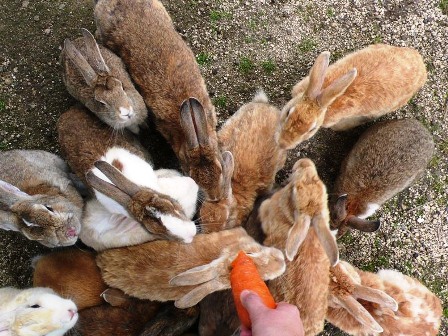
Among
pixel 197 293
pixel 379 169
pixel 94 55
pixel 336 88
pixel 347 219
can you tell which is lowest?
pixel 347 219

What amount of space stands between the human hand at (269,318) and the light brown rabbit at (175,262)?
2.50 ft

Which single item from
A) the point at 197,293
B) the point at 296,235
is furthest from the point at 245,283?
the point at 296,235

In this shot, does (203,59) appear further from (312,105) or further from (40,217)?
(40,217)

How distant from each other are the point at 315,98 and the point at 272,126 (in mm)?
525

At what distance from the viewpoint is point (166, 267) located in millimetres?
4461

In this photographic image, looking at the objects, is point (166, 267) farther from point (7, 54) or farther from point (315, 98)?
point (7, 54)

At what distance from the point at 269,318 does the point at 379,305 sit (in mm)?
1797

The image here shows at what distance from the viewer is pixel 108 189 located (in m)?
4.01

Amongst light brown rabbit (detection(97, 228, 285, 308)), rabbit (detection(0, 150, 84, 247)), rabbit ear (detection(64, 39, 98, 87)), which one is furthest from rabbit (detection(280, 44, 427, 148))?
rabbit (detection(0, 150, 84, 247))

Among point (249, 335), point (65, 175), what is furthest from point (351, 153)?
point (65, 175)

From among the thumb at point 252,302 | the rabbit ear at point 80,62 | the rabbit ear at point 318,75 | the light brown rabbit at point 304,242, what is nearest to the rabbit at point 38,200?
the rabbit ear at point 80,62

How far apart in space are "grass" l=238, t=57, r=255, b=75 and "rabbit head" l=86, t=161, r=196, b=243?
6.57ft

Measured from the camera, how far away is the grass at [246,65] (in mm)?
5512

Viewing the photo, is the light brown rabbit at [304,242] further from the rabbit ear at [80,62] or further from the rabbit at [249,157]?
the rabbit ear at [80,62]
